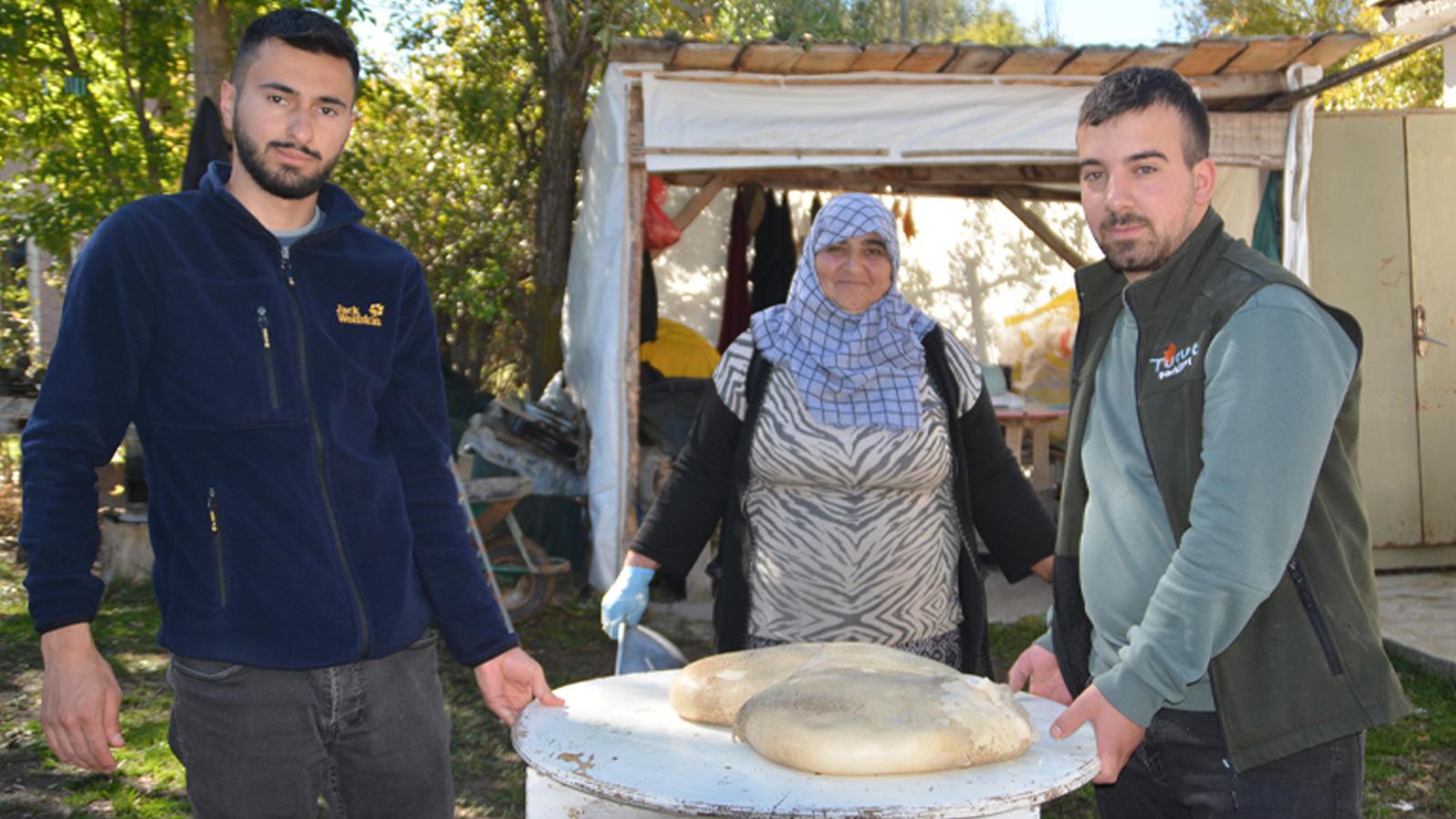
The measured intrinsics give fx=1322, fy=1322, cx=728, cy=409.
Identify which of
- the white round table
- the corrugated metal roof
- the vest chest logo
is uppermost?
the corrugated metal roof

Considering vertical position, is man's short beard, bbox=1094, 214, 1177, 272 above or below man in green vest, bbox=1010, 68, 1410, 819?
above

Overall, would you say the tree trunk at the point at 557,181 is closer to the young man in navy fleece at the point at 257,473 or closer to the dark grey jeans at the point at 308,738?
the young man in navy fleece at the point at 257,473

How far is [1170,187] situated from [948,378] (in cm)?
106

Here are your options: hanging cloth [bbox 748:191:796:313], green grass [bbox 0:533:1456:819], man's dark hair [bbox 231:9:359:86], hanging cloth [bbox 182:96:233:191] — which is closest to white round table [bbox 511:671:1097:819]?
man's dark hair [bbox 231:9:359:86]

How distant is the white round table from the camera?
60.8 inches

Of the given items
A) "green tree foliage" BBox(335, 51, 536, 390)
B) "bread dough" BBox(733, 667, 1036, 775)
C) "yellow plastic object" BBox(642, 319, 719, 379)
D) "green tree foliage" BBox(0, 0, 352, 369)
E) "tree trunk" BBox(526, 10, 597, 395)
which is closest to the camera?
"bread dough" BBox(733, 667, 1036, 775)

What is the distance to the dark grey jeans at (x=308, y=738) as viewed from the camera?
76.1 inches

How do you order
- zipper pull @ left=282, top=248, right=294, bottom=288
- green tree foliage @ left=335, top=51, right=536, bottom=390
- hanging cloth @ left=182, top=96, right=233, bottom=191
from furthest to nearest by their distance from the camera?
green tree foliage @ left=335, top=51, right=536, bottom=390
hanging cloth @ left=182, top=96, right=233, bottom=191
zipper pull @ left=282, top=248, right=294, bottom=288

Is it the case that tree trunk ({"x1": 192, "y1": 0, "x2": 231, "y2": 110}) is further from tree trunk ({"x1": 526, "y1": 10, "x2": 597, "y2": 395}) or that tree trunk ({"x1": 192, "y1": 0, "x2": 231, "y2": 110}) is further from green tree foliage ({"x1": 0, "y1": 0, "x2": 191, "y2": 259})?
tree trunk ({"x1": 526, "y1": 10, "x2": 597, "y2": 395})

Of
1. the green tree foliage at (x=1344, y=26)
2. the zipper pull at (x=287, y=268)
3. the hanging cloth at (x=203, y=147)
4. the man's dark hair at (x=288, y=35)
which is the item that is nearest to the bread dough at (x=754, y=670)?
the zipper pull at (x=287, y=268)

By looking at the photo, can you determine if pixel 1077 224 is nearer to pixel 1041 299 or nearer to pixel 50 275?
pixel 1041 299

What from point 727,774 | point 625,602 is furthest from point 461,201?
point 727,774

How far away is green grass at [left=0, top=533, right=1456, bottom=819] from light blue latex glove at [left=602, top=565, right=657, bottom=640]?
1430 millimetres

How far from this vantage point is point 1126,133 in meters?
1.92
